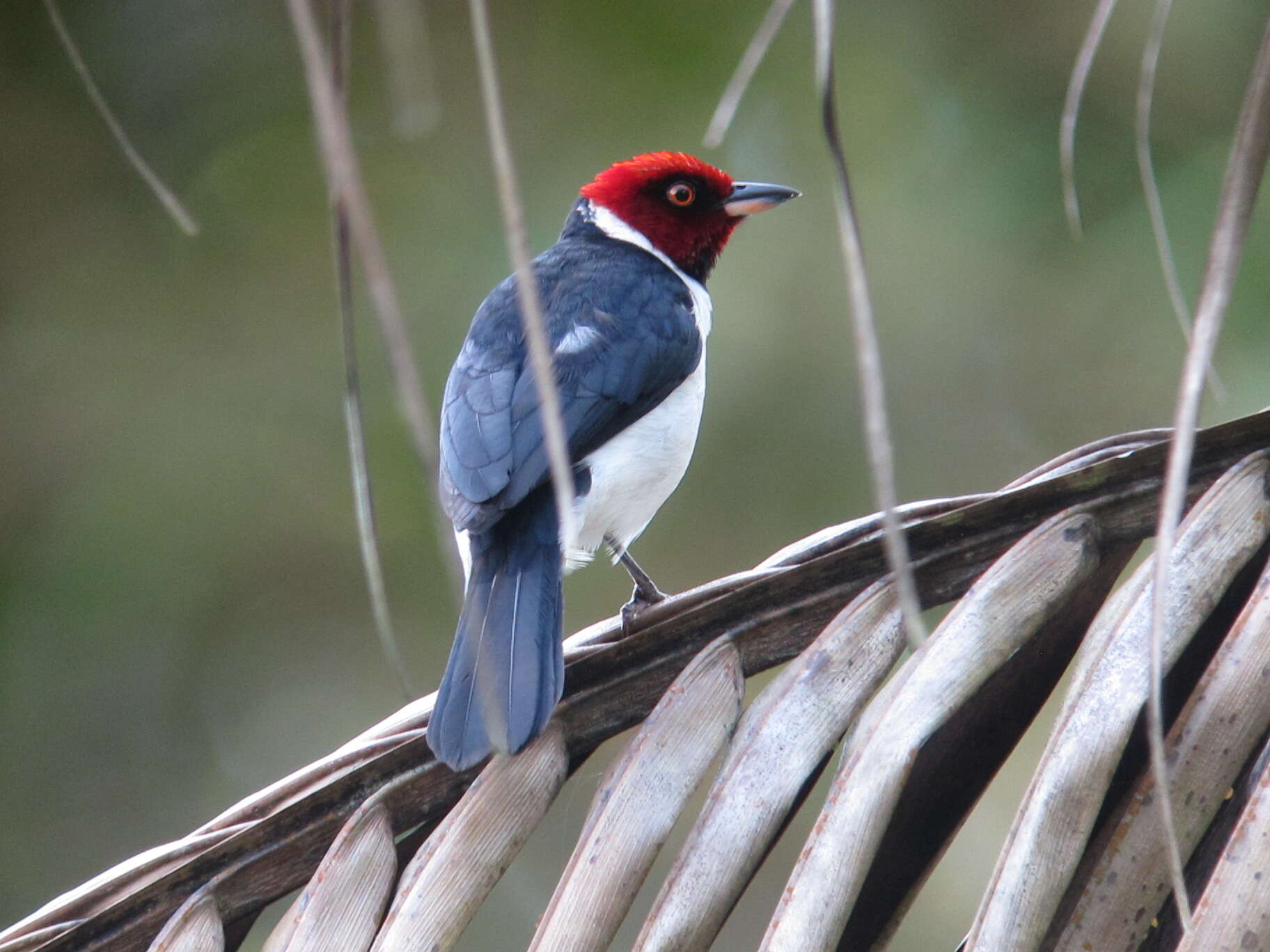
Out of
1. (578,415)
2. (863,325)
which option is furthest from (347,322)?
(578,415)

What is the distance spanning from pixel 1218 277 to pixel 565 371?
88.6 inches

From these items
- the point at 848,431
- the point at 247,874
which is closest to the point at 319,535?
the point at 848,431

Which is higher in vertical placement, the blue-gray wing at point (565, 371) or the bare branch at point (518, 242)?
the bare branch at point (518, 242)

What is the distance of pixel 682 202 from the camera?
4.32 metres

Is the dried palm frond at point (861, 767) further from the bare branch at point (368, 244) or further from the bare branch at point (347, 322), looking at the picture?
the bare branch at point (368, 244)

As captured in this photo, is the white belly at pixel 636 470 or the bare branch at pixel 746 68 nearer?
the bare branch at pixel 746 68

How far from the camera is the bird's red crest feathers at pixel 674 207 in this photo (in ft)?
14.2

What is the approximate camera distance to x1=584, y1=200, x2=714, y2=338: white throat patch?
4.12 m

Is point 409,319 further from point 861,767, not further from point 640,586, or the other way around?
point 861,767

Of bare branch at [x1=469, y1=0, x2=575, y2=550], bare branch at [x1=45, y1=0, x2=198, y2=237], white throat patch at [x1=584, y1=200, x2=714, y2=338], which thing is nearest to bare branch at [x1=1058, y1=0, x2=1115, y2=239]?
bare branch at [x1=469, y1=0, x2=575, y2=550]

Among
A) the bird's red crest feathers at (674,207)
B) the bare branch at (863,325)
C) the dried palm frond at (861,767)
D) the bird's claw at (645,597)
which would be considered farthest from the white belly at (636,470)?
the bare branch at (863,325)

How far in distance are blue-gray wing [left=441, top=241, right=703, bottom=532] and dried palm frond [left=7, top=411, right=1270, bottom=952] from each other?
0.82 m

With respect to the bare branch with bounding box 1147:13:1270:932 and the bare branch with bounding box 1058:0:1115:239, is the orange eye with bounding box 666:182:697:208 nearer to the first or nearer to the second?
the bare branch with bounding box 1058:0:1115:239

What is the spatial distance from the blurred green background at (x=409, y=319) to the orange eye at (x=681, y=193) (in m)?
2.50
